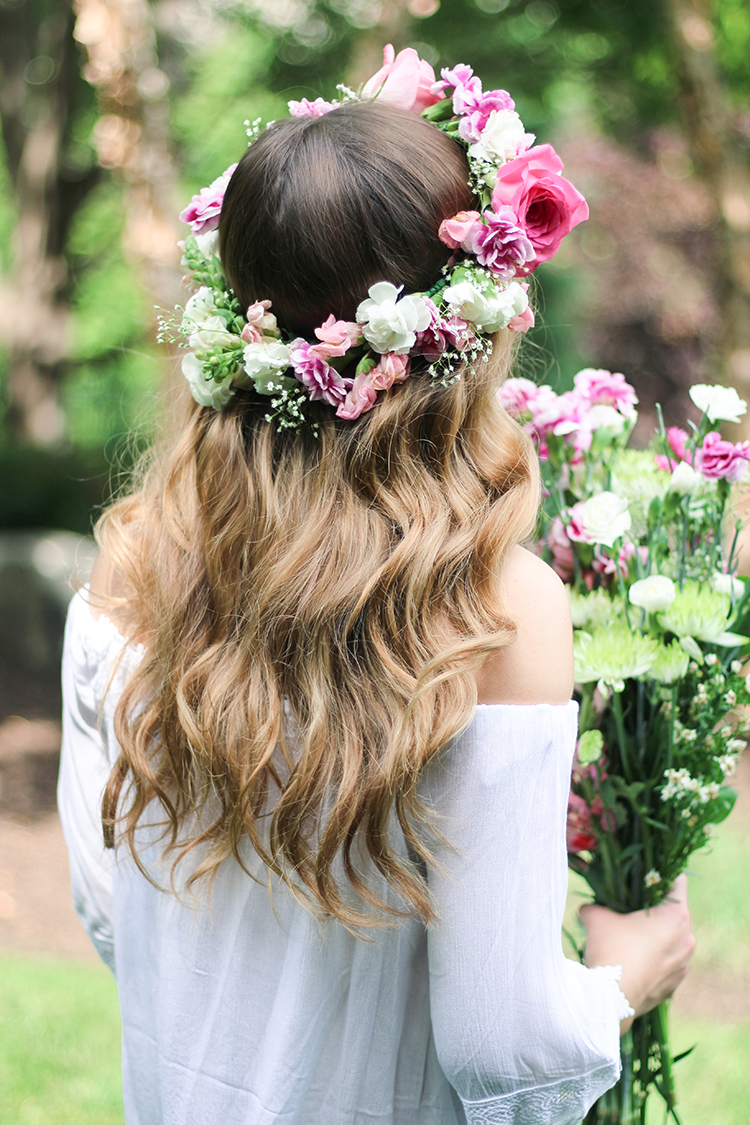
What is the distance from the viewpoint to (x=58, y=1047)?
10.4 feet

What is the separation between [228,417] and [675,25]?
4.85 m

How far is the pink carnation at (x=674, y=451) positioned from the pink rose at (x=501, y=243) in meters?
0.53

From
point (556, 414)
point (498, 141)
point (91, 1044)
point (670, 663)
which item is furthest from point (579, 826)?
point (91, 1044)

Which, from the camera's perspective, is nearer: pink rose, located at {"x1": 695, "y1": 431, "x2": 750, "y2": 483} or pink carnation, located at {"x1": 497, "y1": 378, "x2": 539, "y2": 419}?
pink rose, located at {"x1": 695, "y1": 431, "x2": 750, "y2": 483}

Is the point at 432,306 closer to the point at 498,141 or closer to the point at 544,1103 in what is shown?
the point at 498,141

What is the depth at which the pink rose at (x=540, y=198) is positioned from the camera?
1159 mm

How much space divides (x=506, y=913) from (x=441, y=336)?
732 millimetres

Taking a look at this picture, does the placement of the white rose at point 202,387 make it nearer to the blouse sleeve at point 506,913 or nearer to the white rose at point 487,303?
the white rose at point 487,303

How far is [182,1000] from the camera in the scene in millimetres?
1312

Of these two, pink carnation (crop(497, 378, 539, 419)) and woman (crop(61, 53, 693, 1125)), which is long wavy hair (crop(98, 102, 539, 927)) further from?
pink carnation (crop(497, 378, 539, 419))

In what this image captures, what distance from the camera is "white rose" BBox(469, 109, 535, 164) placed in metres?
1.16

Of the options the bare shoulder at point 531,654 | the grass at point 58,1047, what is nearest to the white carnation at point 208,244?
the bare shoulder at point 531,654

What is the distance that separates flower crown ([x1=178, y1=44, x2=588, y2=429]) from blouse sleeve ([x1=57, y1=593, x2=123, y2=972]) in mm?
429

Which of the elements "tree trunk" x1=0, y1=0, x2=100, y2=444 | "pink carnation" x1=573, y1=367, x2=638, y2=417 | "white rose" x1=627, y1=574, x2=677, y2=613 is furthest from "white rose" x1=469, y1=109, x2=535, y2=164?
"tree trunk" x1=0, y1=0, x2=100, y2=444
